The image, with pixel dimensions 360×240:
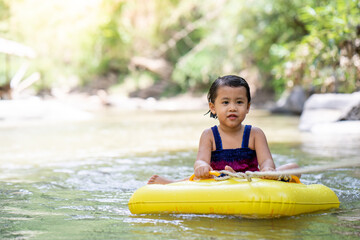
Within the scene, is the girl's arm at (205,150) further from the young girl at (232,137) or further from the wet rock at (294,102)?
the wet rock at (294,102)

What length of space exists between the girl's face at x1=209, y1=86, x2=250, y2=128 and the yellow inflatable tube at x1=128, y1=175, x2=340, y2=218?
466mm

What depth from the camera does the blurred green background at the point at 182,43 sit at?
381 inches

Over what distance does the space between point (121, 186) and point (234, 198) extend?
4.49 feet

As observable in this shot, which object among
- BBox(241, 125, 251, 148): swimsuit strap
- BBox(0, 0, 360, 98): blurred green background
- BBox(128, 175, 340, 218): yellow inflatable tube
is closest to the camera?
BBox(128, 175, 340, 218): yellow inflatable tube

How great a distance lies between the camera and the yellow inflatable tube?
2.61 m

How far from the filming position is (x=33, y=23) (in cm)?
1892

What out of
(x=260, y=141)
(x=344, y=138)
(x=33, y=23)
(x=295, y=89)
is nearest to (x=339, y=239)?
(x=260, y=141)

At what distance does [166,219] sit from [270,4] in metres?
10.9

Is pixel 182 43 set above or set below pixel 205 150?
above

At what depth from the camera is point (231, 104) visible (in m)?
3.12

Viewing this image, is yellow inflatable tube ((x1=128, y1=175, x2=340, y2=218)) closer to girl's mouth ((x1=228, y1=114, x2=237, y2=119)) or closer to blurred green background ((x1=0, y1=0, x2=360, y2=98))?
girl's mouth ((x1=228, y1=114, x2=237, y2=119))

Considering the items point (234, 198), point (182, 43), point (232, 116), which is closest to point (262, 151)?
point (232, 116)

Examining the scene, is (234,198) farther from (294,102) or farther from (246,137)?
(294,102)

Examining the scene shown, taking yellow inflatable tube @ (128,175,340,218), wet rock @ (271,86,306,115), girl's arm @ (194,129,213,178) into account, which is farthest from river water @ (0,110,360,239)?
wet rock @ (271,86,306,115)
